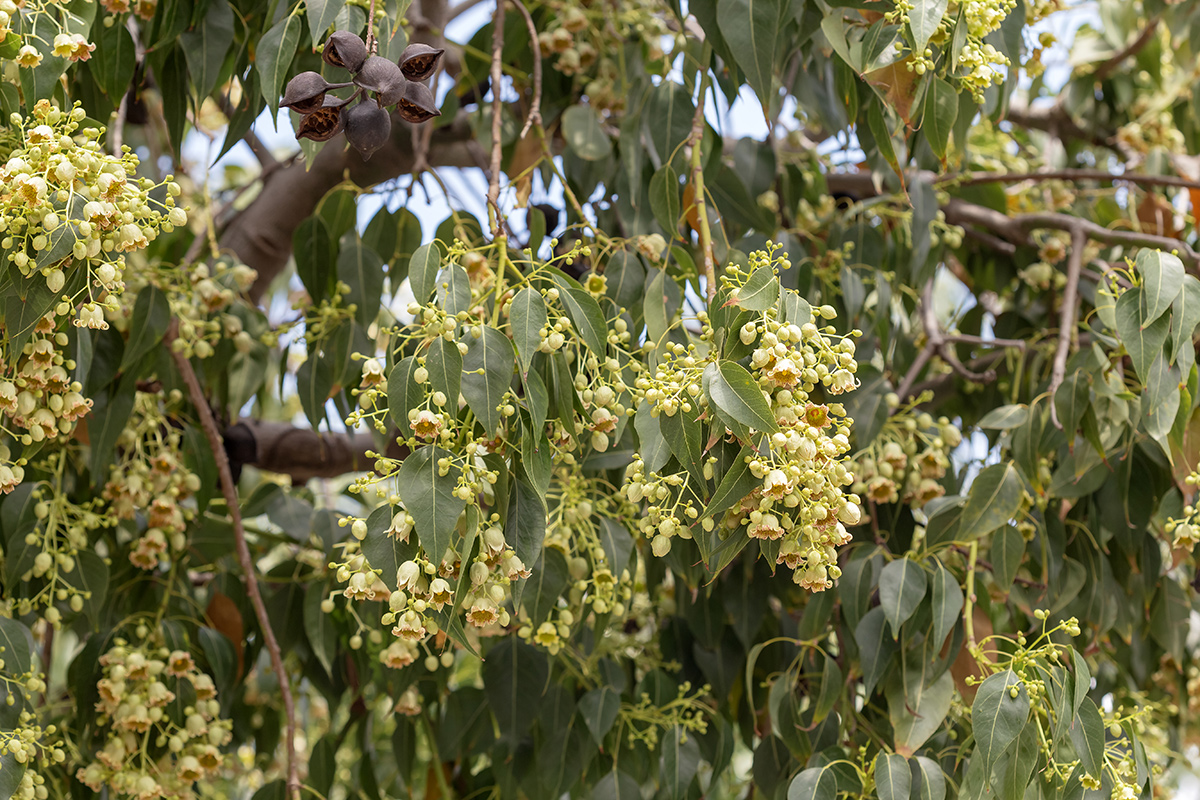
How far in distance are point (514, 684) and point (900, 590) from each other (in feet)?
2.03

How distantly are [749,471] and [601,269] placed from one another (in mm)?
691

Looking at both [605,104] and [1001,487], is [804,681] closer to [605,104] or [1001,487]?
[1001,487]

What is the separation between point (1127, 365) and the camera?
1.59 metres

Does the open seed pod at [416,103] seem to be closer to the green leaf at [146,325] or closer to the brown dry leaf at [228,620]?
the green leaf at [146,325]

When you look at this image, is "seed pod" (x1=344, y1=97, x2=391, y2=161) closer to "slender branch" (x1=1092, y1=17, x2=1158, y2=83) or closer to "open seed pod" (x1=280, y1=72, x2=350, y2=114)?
"open seed pod" (x1=280, y1=72, x2=350, y2=114)

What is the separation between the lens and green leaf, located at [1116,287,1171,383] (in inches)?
47.4

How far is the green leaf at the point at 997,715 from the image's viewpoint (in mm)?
1033

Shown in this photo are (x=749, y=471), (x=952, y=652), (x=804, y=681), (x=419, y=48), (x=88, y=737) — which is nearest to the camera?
(x=749, y=471)

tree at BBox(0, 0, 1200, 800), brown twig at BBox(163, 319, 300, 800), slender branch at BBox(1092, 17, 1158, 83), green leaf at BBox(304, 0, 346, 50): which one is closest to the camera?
tree at BBox(0, 0, 1200, 800)

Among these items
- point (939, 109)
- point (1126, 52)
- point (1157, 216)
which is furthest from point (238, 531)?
point (1126, 52)

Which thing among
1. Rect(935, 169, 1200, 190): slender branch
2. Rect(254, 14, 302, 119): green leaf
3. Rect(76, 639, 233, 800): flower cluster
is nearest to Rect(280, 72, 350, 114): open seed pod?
Rect(254, 14, 302, 119): green leaf

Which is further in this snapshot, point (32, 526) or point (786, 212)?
point (786, 212)

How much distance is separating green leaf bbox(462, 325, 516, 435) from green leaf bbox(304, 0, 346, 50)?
39cm

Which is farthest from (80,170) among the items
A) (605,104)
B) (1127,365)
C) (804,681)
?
(1127,365)
